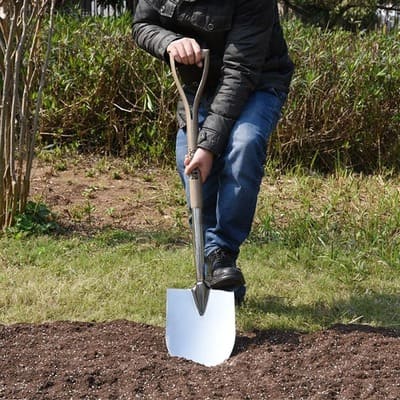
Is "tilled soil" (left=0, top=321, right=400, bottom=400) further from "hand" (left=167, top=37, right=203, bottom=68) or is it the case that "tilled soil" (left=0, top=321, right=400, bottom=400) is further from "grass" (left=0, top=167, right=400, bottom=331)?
"hand" (left=167, top=37, right=203, bottom=68)

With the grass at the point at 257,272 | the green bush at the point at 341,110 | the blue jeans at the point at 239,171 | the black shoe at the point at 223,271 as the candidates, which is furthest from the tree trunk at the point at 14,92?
the green bush at the point at 341,110

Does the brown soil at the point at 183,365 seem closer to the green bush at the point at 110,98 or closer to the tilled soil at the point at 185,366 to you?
the tilled soil at the point at 185,366

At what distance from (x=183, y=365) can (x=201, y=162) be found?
81 cm

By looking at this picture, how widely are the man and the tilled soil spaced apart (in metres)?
0.42

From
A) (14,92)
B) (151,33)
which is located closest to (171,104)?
(14,92)

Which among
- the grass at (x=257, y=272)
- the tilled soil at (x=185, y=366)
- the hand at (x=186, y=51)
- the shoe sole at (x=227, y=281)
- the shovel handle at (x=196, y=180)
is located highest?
the hand at (x=186, y=51)

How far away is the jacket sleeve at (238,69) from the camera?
12.0ft

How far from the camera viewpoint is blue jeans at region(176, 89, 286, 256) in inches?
145

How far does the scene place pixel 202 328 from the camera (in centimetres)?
348

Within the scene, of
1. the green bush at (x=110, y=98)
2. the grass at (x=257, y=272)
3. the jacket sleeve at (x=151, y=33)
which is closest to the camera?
the jacket sleeve at (x=151, y=33)

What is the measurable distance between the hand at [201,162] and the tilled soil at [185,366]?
26.5 inches

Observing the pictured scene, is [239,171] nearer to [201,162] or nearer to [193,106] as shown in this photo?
[201,162]

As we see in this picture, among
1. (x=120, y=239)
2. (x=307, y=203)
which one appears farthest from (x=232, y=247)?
(x=307, y=203)

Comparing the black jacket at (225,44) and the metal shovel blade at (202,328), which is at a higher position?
the black jacket at (225,44)
